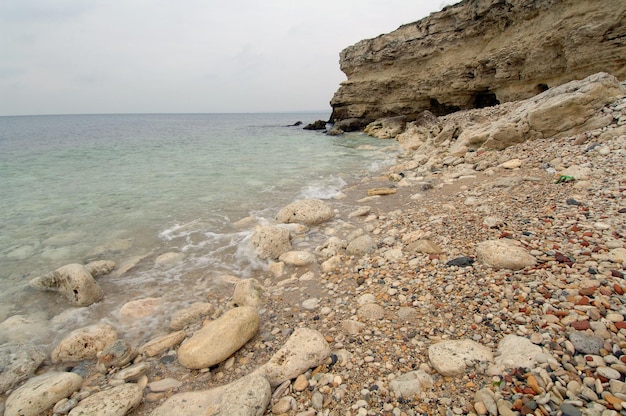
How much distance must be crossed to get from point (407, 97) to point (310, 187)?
2328cm

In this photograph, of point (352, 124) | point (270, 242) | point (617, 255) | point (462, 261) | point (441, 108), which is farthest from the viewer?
point (352, 124)

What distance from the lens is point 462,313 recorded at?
10.0ft

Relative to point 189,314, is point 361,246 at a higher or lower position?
higher

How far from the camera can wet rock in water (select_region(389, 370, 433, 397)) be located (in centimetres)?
234

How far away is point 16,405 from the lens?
2.80 meters

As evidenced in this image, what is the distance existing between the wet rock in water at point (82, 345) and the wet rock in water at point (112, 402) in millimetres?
923

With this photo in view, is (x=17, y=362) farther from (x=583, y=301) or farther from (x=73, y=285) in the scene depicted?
(x=583, y=301)

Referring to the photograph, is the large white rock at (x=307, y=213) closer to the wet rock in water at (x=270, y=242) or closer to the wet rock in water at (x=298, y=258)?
the wet rock in water at (x=270, y=242)

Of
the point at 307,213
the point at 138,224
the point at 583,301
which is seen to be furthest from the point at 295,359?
the point at 138,224

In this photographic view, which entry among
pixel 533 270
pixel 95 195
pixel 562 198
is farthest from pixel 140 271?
pixel 562 198

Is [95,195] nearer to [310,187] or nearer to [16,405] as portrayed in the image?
[310,187]

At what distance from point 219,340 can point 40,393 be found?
67.7 inches

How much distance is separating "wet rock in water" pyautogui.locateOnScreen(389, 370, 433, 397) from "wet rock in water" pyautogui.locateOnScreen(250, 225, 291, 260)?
3.64 meters

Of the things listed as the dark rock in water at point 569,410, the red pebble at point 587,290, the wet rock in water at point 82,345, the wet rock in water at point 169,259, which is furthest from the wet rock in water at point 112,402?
the red pebble at point 587,290
